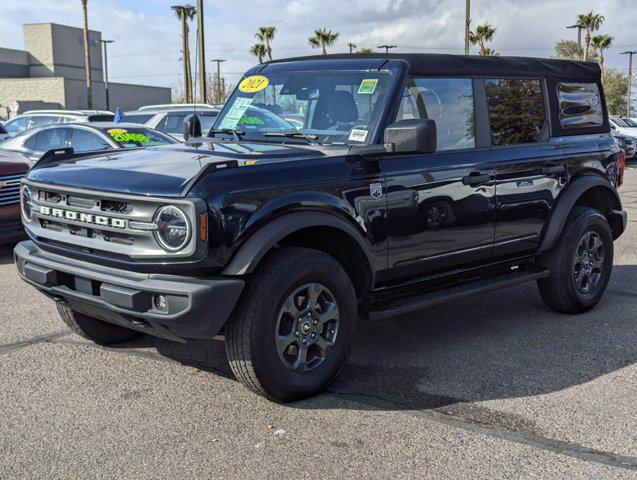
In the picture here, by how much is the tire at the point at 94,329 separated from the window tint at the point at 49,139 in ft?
21.5

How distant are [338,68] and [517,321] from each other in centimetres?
248

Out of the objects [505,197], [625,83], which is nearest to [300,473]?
[505,197]

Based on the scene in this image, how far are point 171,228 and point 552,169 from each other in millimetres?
3171

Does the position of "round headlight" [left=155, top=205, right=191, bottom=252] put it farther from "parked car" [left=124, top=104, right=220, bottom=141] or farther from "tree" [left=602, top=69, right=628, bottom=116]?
"tree" [left=602, top=69, right=628, bottom=116]

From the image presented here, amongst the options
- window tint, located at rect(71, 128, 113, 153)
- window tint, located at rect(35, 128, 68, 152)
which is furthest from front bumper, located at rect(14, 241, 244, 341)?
window tint, located at rect(35, 128, 68, 152)

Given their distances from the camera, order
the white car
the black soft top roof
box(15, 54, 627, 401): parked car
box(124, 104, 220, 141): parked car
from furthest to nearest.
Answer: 1. the white car
2. box(124, 104, 220, 141): parked car
3. the black soft top roof
4. box(15, 54, 627, 401): parked car

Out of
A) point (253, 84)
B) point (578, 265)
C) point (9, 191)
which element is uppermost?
point (253, 84)

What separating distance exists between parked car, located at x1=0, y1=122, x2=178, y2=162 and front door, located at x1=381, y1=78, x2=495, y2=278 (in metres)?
6.23

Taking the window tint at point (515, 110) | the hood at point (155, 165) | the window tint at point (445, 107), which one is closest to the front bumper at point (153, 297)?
the hood at point (155, 165)

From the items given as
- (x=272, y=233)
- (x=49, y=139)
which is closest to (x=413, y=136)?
(x=272, y=233)

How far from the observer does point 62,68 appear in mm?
65062

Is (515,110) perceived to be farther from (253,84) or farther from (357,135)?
(253,84)

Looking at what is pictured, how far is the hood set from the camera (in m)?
3.72

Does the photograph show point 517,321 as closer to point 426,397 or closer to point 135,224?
point 426,397
